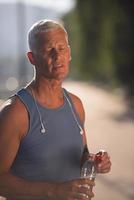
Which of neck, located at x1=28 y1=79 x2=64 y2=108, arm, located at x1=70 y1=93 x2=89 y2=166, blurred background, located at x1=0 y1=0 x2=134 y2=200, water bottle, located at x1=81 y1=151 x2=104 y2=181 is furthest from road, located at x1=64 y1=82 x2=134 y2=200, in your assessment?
A: neck, located at x1=28 y1=79 x2=64 y2=108

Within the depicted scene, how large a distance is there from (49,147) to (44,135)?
0.18 feet

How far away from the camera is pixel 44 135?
2770 millimetres

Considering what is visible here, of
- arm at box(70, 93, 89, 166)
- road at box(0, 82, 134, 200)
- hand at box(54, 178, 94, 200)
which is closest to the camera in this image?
hand at box(54, 178, 94, 200)

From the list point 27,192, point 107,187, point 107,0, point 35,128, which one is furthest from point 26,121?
point 107,0

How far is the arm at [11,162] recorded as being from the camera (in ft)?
8.82

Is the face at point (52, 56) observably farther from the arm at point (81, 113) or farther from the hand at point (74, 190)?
the hand at point (74, 190)

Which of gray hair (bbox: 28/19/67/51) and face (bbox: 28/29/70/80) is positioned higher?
gray hair (bbox: 28/19/67/51)

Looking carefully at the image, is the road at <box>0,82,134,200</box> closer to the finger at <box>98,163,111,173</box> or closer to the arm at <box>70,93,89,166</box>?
the arm at <box>70,93,89,166</box>

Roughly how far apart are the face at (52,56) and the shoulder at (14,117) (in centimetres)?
19

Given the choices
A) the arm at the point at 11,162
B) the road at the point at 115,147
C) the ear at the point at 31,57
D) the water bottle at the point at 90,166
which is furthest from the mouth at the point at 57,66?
the road at the point at 115,147

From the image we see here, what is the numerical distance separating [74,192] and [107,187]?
21.3 feet

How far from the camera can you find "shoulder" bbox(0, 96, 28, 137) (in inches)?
107

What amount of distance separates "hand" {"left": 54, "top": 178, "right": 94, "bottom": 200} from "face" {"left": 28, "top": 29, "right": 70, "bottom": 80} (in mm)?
465

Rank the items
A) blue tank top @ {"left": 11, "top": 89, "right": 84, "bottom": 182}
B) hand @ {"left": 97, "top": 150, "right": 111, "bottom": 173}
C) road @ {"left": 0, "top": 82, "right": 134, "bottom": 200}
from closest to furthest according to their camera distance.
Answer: blue tank top @ {"left": 11, "top": 89, "right": 84, "bottom": 182}, hand @ {"left": 97, "top": 150, "right": 111, "bottom": 173}, road @ {"left": 0, "top": 82, "right": 134, "bottom": 200}
